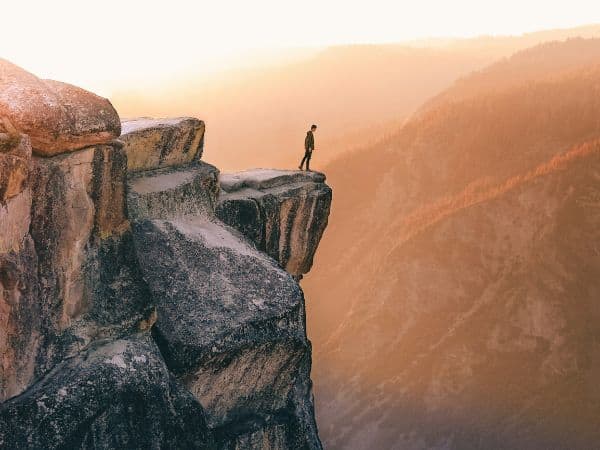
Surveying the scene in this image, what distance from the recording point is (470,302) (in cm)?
7050

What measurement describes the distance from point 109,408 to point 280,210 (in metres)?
11.8

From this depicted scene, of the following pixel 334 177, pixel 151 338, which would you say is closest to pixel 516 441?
pixel 151 338

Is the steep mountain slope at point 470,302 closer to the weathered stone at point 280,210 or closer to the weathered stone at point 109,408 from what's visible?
the weathered stone at point 280,210

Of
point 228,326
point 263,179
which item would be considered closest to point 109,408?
point 228,326

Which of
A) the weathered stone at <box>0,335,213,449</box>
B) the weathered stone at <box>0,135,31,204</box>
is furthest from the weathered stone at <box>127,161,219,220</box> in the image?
the weathered stone at <box>0,135,31,204</box>

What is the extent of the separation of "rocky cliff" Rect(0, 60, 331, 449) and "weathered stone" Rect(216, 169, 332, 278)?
2426mm

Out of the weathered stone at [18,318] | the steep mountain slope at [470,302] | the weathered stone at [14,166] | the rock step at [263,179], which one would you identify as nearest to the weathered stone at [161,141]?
the rock step at [263,179]

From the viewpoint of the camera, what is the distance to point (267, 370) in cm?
1576

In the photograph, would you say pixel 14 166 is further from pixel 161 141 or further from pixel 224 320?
pixel 161 141

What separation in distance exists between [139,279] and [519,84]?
13470cm

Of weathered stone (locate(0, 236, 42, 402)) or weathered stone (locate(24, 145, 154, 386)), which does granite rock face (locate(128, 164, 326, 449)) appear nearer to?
weathered stone (locate(24, 145, 154, 386))

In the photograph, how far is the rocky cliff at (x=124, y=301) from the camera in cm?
1120

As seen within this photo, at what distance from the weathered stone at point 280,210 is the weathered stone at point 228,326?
12.1 feet

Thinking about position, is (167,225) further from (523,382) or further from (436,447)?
(523,382)
